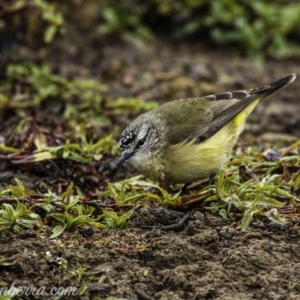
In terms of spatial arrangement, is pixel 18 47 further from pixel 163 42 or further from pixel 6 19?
pixel 163 42

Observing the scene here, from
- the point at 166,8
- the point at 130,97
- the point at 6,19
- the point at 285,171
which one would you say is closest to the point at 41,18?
the point at 6,19

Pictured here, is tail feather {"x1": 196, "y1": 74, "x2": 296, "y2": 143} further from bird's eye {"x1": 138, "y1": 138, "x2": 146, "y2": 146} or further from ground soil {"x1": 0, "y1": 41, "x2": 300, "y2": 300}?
ground soil {"x1": 0, "y1": 41, "x2": 300, "y2": 300}

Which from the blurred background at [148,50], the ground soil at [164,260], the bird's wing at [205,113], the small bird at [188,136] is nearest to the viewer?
the ground soil at [164,260]

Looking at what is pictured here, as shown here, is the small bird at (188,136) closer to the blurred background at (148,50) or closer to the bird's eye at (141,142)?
the bird's eye at (141,142)

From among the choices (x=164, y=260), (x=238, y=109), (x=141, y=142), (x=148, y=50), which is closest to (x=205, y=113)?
(x=238, y=109)

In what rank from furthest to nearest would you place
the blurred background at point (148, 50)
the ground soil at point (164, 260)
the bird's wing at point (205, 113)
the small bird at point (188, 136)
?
the blurred background at point (148, 50) → the bird's wing at point (205, 113) → the small bird at point (188, 136) → the ground soil at point (164, 260)

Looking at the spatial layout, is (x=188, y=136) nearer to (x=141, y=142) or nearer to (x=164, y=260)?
(x=141, y=142)

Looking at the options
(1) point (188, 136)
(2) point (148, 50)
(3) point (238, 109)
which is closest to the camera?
(1) point (188, 136)

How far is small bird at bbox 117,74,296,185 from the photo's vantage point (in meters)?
6.40

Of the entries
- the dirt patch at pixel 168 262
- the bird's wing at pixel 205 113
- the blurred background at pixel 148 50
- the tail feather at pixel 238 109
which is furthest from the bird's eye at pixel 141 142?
the blurred background at pixel 148 50

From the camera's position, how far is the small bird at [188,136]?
21.0 feet

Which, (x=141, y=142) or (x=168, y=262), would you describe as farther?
(x=141, y=142)

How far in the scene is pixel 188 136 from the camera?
21.8 ft

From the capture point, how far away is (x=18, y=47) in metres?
10.8
